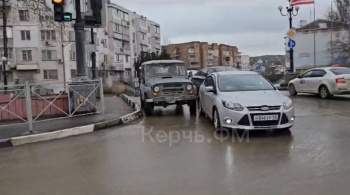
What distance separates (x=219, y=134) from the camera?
8.73 meters

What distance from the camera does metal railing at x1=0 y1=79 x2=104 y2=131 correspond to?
11.4 metres

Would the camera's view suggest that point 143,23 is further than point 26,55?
Yes

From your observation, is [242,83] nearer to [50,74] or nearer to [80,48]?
[80,48]

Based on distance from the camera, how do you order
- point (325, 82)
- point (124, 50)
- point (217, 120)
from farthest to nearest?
point (124, 50), point (325, 82), point (217, 120)

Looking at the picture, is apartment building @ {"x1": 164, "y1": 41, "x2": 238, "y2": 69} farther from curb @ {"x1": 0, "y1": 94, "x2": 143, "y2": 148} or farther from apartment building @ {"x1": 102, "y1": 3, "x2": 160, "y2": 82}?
curb @ {"x1": 0, "y1": 94, "x2": 143, "y2": 148}

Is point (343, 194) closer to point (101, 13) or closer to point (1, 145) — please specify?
point (1, 145)

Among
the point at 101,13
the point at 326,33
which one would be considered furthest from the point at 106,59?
the point at 101,13

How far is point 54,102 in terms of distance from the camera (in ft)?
39.3

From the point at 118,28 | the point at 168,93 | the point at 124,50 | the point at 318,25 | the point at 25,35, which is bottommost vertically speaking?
the point at 168,93

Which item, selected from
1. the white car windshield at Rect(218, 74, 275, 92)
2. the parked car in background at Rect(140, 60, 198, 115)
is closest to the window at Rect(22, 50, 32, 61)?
the parked car in background at Rect(140, 60, 198, 115)

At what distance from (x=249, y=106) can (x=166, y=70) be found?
639cm

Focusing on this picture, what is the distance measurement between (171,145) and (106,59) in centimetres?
6168

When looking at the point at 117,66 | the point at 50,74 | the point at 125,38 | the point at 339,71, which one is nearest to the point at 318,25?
the point at 125,38

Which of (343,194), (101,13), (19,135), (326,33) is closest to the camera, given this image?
(343,194)
